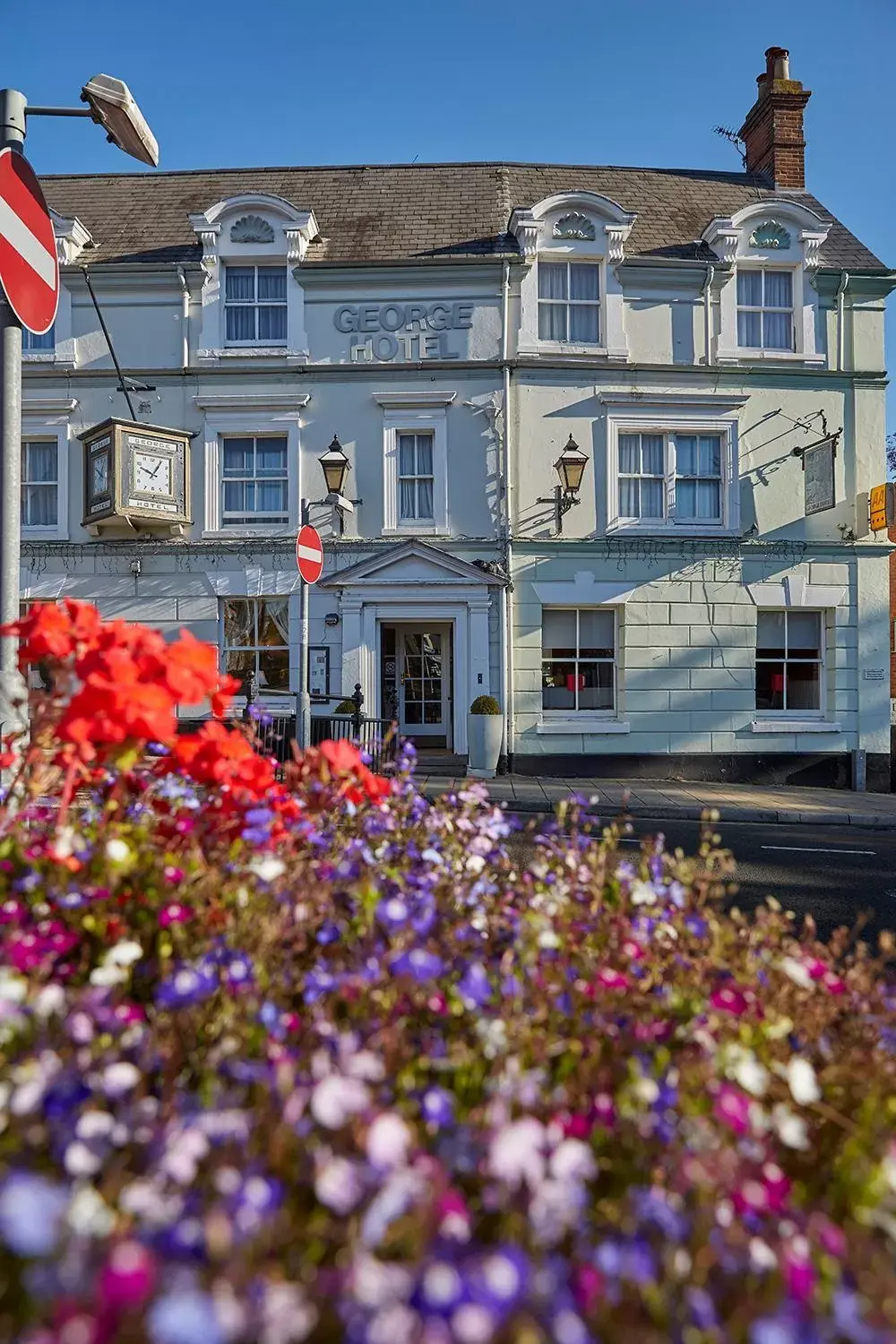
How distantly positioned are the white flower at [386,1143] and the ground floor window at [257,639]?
43.4 ft

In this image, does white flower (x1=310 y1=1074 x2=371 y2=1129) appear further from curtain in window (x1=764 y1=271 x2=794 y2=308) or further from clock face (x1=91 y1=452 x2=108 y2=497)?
curtain in window (x1=764 y1=271 x2=794 y2=308)

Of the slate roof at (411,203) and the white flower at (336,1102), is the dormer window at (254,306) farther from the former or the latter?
the white flower at (336,1102)

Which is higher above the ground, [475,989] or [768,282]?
[768,282]

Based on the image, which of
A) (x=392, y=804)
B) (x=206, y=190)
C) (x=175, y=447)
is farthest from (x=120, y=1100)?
(x=206, y=190)

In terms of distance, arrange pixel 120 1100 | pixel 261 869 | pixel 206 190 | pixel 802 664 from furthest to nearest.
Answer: pixel 206 190
pixel 802 664
pixel 261 869
pixel 120 1100

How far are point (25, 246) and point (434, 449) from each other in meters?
11.2

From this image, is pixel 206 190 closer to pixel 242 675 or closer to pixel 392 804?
pixel 242 675

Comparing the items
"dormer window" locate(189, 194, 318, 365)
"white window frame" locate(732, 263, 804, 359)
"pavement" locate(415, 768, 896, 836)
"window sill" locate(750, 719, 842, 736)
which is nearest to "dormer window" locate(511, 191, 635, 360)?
"white window frame" locate(732, 263, 804, 359)

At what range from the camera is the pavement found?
10.4 m

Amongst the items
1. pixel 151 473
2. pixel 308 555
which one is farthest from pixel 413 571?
pixel 308 555

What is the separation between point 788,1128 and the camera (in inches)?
44.7

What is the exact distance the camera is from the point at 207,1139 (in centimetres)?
99

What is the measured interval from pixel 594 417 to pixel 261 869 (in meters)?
13.6

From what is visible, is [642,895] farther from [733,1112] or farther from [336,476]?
[336,476]
